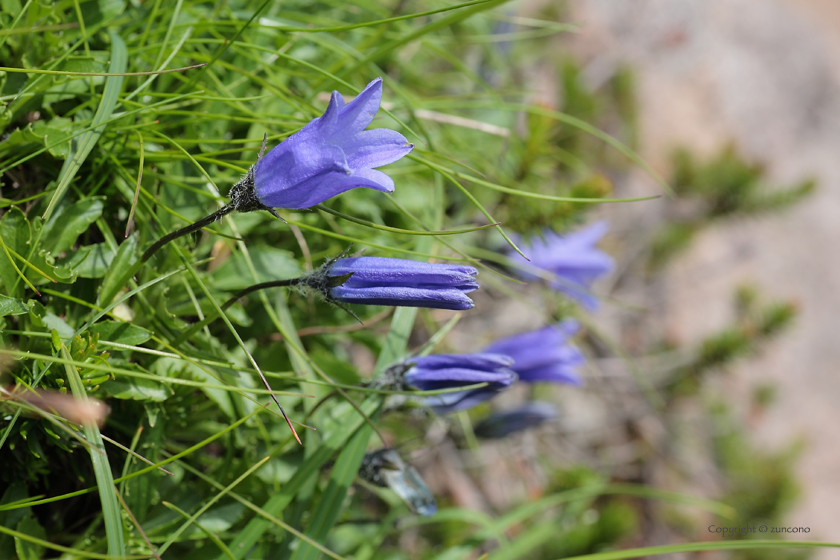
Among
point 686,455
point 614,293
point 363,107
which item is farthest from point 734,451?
point 363,107

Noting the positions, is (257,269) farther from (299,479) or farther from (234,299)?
(299,479)

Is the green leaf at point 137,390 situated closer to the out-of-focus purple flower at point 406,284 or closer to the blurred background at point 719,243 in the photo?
the out-of-focus purple flower at point 406,284

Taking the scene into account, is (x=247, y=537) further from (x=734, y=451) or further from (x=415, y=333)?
(x=734, y=451)

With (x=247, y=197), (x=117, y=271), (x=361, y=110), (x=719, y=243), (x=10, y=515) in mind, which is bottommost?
(x=719, y=243)

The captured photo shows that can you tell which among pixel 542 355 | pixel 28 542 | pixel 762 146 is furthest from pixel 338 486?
pixel 762 146

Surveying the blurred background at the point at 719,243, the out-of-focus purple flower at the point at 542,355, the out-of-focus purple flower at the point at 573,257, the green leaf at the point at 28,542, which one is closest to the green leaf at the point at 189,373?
the green leaf at the point at 28,542

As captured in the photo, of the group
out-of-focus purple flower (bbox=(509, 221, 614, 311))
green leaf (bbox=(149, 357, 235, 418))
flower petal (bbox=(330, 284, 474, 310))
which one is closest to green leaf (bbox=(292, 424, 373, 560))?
green leaf (bbox=(149, 357, 235, 418))

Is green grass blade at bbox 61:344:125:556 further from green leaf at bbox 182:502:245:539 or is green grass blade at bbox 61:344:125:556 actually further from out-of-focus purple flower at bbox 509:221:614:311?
out-of-focus purple flower at bbox 509:221:614:311
